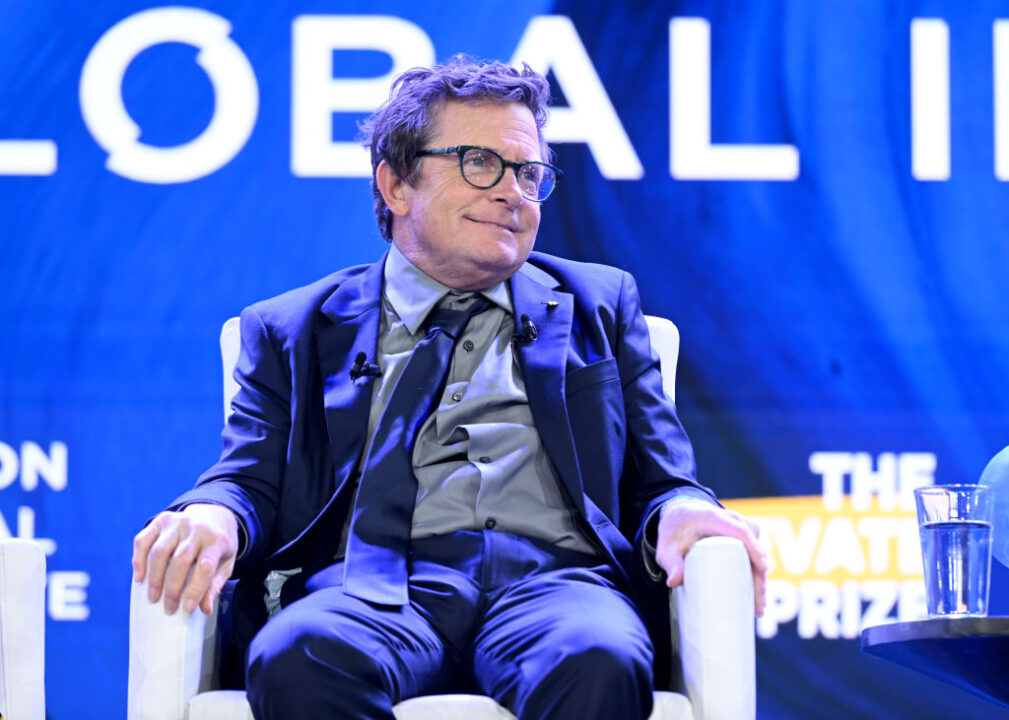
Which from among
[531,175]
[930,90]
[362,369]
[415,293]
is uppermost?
[930,90]

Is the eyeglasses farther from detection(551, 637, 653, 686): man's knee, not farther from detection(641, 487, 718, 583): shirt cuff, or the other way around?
detection(551, 637, 653, 686): man's knee

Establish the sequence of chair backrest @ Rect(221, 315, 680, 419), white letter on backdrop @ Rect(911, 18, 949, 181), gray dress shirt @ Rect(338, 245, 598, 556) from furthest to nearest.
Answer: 1. white letter on backdrop @ Rect(911, 18, 949, 181)
2. chair backrest @ Rect(221, 315, 680, 419)
3. gray dress shirt @ Rect(338, 245, 598, 556)

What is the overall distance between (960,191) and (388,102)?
5.16 feet

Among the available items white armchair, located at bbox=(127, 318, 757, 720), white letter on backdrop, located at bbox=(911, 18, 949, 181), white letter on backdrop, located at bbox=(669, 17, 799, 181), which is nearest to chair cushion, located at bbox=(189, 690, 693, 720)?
white armchair, located at bbox=(127, 318, 757, 720)

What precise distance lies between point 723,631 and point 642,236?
159 centimetres

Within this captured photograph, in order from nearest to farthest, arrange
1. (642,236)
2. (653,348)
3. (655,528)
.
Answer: (655,528) < (653,348) < (642,236)

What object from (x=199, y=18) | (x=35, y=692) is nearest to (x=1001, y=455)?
(x=35, y=692)

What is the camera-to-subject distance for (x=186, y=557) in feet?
6.39

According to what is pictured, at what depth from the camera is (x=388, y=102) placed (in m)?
2.60

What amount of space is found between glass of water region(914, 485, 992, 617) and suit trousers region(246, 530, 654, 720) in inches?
17.5

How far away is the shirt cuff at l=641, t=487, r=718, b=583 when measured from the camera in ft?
7.04

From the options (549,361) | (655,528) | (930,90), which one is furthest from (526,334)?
(930,90)

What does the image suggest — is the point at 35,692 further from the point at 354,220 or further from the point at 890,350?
the point at 890,350

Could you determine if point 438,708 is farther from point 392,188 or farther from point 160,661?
point 392,188
